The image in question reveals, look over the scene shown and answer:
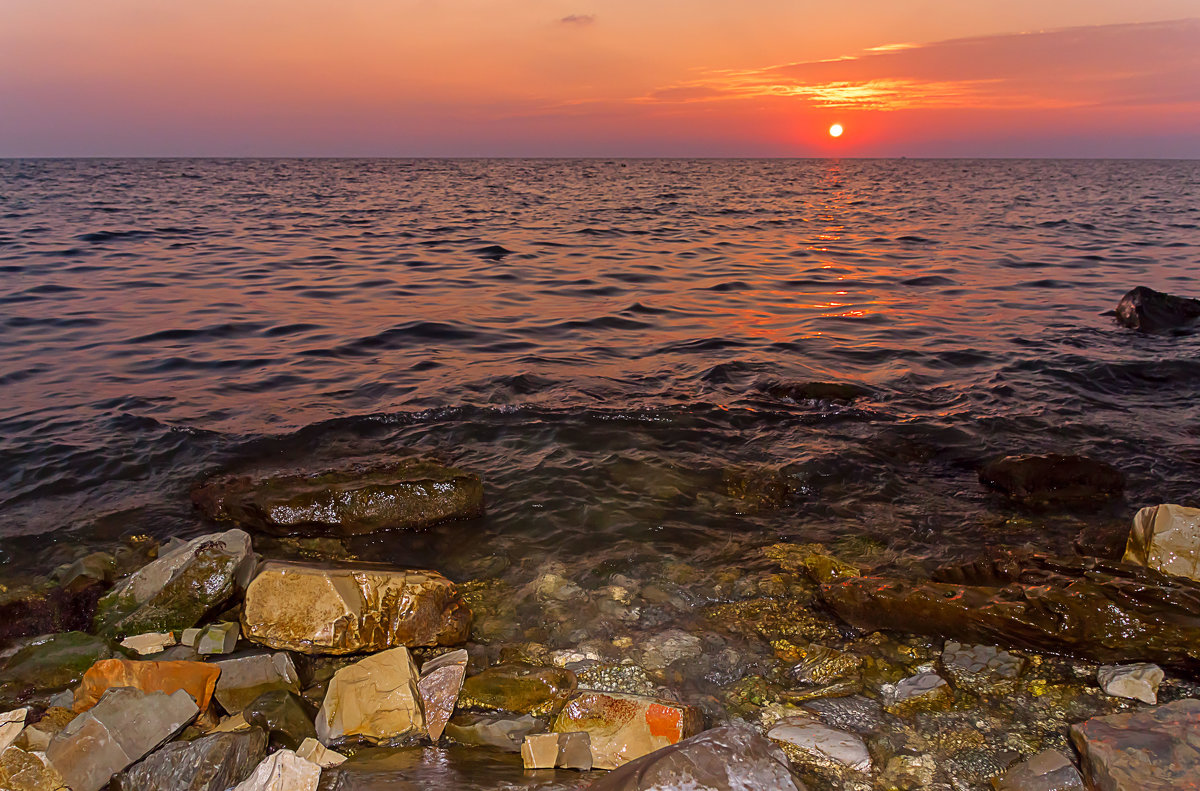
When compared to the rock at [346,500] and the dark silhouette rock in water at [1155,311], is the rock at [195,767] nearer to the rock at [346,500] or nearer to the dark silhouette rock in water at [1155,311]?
the rock at [346,500]

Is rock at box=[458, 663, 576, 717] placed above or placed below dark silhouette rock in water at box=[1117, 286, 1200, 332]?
below

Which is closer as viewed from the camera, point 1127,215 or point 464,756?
point 464,756

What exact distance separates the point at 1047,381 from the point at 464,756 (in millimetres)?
8598

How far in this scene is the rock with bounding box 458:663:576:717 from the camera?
3.44 metres

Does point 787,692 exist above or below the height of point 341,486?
below

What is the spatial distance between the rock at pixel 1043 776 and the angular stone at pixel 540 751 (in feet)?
5.82

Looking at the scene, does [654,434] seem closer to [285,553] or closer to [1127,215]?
[285,553]

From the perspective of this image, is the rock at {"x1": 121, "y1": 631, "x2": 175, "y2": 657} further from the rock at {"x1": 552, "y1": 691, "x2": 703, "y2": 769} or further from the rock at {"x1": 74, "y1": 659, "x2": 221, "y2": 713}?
the rock at {"x1": 552, "y1": 691, "x2": 703, "y2": 769}

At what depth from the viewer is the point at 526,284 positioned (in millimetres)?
15578

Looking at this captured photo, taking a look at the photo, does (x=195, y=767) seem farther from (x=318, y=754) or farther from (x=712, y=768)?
(x=712, y=768)

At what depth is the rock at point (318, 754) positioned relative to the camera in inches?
117

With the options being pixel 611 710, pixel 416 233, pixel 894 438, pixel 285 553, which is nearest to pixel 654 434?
pixel 894 438

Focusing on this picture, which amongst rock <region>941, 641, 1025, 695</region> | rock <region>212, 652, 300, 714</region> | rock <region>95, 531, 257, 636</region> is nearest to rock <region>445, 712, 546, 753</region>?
rock <region>212, 652, 300, 714</region>

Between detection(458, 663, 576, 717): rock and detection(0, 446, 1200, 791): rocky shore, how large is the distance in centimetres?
1
